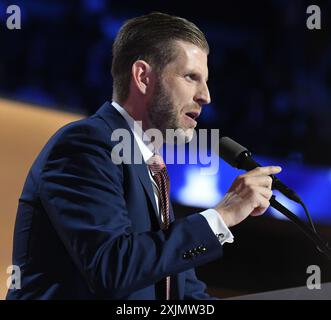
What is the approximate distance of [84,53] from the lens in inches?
83.3

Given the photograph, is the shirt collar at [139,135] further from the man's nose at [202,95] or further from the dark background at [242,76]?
the dark background at [242,76]

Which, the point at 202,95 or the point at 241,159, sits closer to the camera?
the point at 241,159

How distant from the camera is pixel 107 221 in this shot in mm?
856

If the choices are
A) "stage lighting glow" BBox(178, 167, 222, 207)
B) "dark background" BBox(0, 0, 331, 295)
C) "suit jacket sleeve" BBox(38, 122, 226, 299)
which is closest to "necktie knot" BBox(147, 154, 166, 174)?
"suit jacket sleeve" BBox(38, 122, 226, 299)

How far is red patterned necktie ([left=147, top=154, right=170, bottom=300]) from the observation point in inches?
39.9

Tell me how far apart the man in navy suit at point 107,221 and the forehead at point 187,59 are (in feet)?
0.14

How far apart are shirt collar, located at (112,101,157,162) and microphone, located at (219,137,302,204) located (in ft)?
0.50

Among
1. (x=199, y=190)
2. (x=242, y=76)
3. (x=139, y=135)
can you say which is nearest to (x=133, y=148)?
(x=139, y=135)

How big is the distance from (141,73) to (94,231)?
0.39 meters

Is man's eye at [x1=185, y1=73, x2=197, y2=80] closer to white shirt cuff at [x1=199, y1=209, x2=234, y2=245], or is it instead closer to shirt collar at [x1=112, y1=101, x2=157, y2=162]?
shirt collar at [x1=112, y1=101, x2=157, y2=162]

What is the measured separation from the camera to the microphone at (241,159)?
93cm

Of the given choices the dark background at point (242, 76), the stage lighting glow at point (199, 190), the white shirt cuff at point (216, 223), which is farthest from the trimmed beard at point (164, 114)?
the stage lighting glow at point (199, 190)

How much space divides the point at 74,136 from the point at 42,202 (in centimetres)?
12

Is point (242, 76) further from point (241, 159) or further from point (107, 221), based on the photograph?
point (107, 221)
